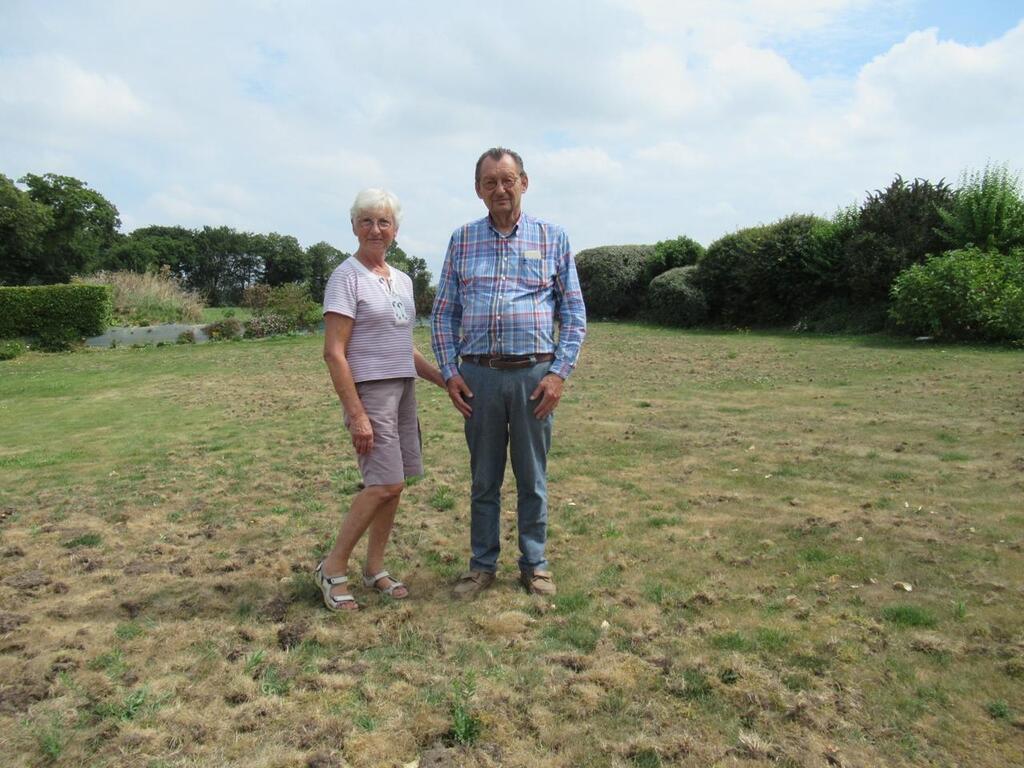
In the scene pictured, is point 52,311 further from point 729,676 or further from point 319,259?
point 319,259

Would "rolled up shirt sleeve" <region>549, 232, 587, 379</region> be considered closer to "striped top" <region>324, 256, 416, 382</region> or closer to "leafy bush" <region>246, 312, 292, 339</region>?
"striped top" <region>324, 256, 416, 382</region>

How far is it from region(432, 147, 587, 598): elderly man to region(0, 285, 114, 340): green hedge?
63.2ft

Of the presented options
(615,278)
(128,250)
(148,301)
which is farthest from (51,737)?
(128,250)

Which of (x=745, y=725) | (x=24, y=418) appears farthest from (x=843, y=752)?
(x=24, y=418)

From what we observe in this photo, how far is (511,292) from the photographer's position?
10.4ft

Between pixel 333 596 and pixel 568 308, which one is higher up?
pixel 568 308

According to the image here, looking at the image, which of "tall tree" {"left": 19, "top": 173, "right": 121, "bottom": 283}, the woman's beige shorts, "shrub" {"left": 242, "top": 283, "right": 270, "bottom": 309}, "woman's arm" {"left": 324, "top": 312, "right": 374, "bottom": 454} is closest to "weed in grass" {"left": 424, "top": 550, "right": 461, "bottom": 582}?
the woman's beige shorts

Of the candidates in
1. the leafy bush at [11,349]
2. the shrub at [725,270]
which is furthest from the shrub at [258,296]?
the shrub at [725,270]

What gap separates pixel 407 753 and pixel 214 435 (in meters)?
5.88

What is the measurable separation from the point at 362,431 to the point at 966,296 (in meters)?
12.9

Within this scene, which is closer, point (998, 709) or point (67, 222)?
point (998, 709)

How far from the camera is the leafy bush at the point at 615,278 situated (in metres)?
24.0

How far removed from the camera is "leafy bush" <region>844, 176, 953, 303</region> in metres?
16.0

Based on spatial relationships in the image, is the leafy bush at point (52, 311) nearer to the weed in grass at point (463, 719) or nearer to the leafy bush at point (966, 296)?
the leafy bush at point (966, 296)
